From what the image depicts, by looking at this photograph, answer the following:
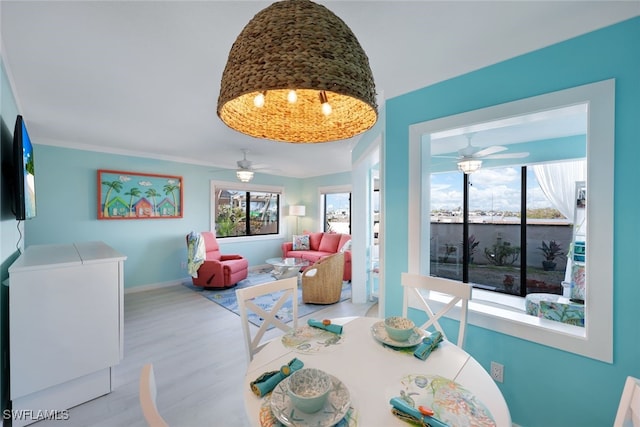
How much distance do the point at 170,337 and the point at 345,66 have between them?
10.7 ft

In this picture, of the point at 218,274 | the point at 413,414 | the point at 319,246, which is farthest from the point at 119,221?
the point at 413,414

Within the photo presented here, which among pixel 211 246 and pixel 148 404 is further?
pixel 211 246

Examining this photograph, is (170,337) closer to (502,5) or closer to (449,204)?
(502,5)

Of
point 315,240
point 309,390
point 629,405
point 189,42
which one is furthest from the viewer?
point 315,240

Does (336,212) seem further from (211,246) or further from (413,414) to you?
(413,414)

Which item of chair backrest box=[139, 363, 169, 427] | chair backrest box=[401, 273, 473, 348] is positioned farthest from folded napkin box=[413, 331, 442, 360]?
chair backrest box=[139, 363, 169, 427]

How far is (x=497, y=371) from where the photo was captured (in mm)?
1687

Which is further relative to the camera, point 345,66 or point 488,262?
point 488,262

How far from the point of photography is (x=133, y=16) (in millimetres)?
1387

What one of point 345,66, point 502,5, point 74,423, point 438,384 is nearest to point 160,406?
point 74,423

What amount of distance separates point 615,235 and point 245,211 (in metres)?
5.92

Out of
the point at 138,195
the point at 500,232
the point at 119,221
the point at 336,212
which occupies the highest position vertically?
the point at 138,195

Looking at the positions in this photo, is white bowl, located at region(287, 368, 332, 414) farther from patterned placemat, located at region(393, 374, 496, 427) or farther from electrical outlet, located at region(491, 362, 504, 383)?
electrical outlet, located at region(491, 362, 504, 383)

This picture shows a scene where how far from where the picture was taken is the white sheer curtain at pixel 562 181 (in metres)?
3.74
